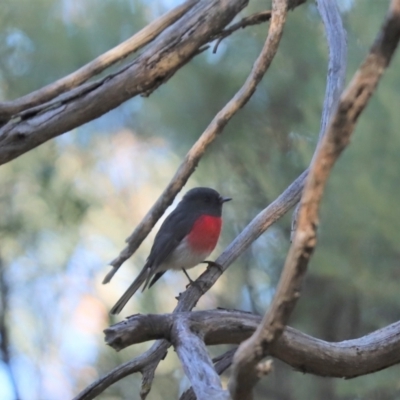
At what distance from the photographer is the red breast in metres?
2.26

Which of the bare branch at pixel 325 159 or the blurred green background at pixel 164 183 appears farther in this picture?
the blurred green background at pixel 164 183

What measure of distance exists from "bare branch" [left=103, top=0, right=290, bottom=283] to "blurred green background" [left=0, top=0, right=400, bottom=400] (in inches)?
22.2

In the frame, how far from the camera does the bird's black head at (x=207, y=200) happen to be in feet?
7.59

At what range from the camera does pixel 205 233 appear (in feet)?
Result: 7.48

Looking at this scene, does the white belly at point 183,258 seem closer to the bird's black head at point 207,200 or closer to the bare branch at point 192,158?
the bird's black head at point 207,200

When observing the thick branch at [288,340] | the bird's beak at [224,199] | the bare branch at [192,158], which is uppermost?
the bird's beak at [224,199]

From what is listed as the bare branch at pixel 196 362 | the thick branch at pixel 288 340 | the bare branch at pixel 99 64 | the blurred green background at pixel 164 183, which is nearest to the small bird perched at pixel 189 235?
the blurred green background at pixel 164 183

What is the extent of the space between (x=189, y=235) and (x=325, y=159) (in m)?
Result: 1.66

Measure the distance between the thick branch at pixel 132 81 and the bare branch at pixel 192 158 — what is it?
0.57 ft

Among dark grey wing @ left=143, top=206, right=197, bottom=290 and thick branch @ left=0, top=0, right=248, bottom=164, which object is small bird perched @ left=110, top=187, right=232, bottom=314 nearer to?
dark grey wing @ left=143, top=206, right=197, bottom=290

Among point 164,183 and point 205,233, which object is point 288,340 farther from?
point 164,183

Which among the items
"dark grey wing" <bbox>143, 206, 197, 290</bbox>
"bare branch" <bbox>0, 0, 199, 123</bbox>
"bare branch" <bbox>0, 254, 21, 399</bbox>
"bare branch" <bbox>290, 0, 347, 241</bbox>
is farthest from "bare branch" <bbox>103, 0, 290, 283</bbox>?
"bare branch" <bbox>0, 254, 21, 399</bbox>

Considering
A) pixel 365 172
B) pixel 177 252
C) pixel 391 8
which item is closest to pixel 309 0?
pixel 365 172

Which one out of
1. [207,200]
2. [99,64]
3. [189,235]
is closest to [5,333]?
[189,235]
